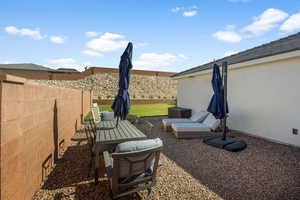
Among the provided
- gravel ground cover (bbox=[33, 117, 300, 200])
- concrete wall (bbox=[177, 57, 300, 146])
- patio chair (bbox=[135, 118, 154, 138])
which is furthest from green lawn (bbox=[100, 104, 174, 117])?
gravel ground cover (bbox=[33, 117, 300, 200])

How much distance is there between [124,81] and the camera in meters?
4.12

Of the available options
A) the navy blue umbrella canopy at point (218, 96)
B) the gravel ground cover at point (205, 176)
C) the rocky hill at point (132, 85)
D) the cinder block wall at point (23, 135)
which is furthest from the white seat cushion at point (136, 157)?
the rocky hill at point (132, 85)

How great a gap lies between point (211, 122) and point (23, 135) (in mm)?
6077

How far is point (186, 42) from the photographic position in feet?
36.5

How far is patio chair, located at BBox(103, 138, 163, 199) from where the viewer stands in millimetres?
2158

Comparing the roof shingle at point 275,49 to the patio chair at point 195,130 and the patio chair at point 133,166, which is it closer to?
the patio chair at point 195,130

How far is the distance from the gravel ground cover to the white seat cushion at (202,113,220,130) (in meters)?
1.47

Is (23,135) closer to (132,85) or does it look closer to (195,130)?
(195,130)

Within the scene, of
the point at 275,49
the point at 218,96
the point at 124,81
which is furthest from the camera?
the point at 275,49

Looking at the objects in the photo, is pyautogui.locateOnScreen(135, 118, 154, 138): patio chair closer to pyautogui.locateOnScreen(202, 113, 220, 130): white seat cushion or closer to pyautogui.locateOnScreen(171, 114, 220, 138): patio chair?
pyautogui.locateOnScreen(171, 114, 220, 138): patio chair

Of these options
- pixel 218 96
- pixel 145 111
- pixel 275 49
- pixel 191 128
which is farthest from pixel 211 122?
pixel 145 111

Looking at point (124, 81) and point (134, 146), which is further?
point (124, 81)

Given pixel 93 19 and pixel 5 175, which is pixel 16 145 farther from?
pixel 93 19

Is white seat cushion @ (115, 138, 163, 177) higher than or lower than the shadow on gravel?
higher
